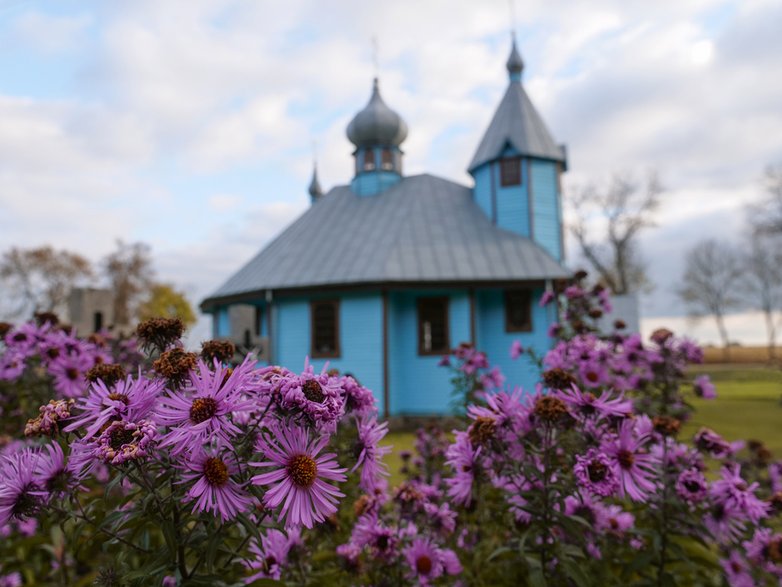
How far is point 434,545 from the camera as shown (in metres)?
2.28

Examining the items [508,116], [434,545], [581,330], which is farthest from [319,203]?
[434,545]

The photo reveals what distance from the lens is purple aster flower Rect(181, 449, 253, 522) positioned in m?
1.17

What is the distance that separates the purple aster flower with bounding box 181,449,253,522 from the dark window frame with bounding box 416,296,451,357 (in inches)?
485

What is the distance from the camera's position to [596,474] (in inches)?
66.0

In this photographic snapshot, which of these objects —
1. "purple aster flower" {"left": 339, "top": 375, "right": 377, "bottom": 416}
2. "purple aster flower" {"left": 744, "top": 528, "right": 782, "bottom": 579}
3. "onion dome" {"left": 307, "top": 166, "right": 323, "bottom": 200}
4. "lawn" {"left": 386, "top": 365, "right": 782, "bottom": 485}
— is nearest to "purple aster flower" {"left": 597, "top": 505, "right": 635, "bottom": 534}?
"purple aster flower" {"left": 744, "top": 528, "right": 782, "bottom": 579}

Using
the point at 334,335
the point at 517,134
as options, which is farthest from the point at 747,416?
the point at 334,335

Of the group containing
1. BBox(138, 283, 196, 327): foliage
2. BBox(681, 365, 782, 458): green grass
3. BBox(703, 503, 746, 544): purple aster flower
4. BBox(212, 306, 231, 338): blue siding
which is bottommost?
BBox(681, 365, 782, 458): green grass

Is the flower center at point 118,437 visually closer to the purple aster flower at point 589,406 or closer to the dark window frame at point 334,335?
the purple aster flower at point 589,406

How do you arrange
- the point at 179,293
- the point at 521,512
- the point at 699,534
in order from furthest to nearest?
the point at 179,293, the point at 699,534, the point at 521,512

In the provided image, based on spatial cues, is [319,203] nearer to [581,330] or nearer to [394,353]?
[394,353]

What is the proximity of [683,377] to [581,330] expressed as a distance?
78cm

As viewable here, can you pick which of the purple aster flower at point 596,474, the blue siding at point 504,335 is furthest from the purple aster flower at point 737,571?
the blue siding at point 504,335

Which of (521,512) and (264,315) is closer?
(521,512)

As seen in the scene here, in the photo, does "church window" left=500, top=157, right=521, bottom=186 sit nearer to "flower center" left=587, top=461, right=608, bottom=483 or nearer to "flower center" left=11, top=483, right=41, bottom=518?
"flower center" left=587, top=461, right=608, bottom=483
